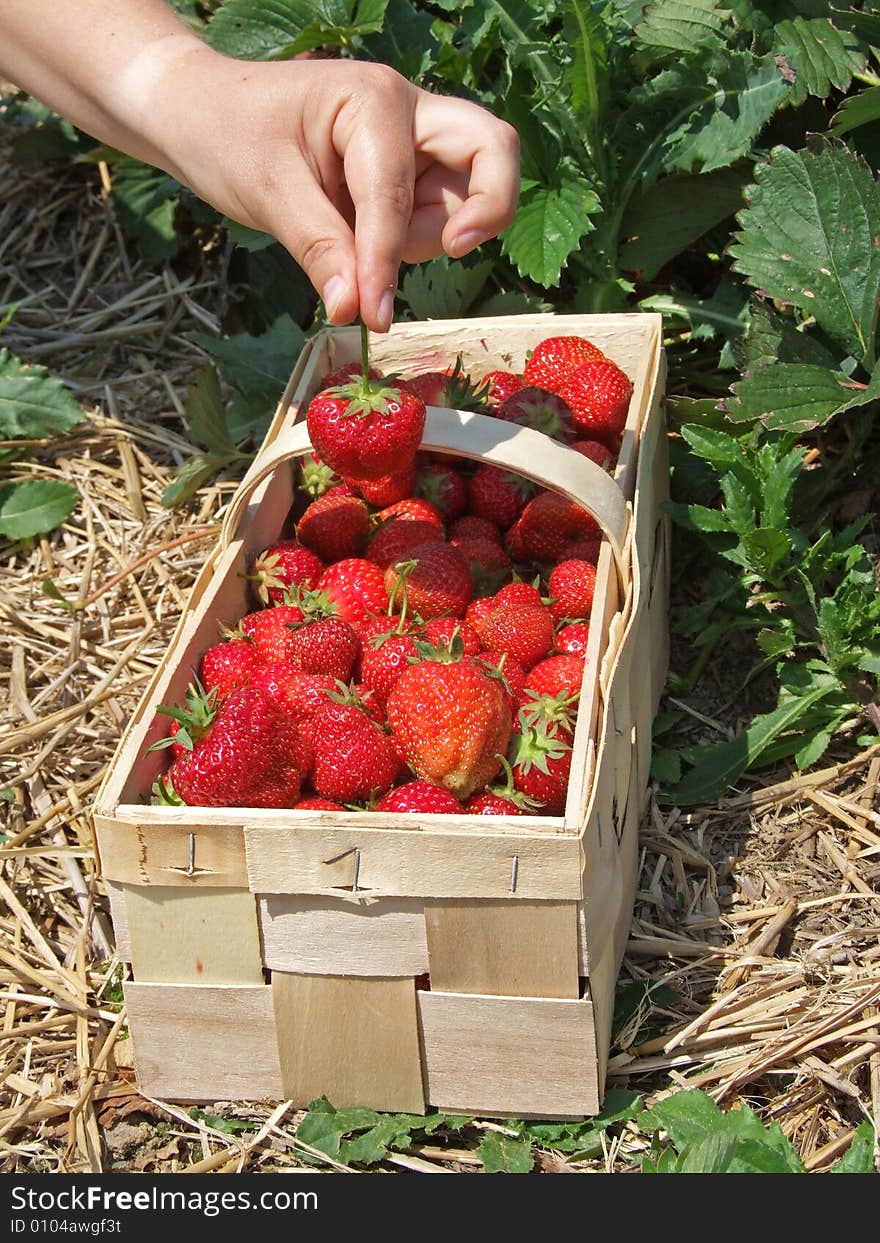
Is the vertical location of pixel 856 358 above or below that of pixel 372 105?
below

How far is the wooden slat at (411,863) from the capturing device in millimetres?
1419

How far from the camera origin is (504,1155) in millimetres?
1581

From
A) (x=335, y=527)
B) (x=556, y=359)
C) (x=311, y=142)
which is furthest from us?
(x=556, y=359)

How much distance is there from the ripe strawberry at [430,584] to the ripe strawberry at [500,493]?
0.21 meters

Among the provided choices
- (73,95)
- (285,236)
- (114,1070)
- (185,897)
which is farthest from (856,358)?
(114,1070)

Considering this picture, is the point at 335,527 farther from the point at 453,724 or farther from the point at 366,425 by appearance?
the point at 453,724

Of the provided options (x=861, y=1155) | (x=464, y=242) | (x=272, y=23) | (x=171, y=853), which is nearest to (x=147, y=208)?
(x=272, y=23)

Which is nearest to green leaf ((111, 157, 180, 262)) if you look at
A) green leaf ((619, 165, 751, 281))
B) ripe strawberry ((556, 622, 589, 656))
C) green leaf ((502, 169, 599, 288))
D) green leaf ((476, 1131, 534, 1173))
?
green leaf ((502, 169, 599, 288))

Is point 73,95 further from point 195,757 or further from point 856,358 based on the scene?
point 856,358

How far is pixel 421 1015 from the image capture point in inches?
61.1

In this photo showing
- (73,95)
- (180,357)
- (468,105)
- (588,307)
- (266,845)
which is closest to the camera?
(266,845)

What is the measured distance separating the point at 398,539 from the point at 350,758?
1.44 feet

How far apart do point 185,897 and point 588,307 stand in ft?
4.88

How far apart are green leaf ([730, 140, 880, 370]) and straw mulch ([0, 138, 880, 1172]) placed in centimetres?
69
